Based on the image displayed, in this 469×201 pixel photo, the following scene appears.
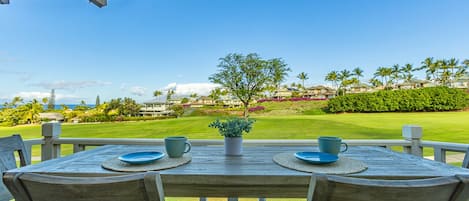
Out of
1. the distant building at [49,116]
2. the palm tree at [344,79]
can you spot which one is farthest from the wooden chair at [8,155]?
the palm tree at [344,79]

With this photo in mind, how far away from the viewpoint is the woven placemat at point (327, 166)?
948 mm

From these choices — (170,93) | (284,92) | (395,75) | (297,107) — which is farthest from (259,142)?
(395,75)

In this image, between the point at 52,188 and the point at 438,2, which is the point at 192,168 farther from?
the point at 438,2

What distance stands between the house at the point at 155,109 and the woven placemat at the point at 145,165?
620cm

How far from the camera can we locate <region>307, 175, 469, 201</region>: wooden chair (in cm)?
54

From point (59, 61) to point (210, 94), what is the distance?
3.83 metres

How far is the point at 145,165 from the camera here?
104 centimetres

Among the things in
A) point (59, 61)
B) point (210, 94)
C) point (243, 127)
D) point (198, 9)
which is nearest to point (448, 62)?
point (210, 94)

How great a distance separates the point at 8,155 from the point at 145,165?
865 mm

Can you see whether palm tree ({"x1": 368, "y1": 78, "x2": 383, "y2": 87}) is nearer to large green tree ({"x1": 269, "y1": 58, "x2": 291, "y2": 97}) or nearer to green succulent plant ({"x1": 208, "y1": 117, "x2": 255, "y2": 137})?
large green tree ({"x1": 269, "y1": 58, "x2": 291, "y2": 97})

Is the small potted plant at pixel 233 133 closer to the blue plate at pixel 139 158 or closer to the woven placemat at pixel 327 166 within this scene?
the woven placemat at pixel 327 166

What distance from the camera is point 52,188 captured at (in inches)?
23.3

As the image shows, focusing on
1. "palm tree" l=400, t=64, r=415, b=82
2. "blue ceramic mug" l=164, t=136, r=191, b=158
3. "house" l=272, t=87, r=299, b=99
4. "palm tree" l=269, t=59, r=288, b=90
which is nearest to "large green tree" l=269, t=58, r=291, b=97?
"palm tree" l=269, t=59, r=288, b=90

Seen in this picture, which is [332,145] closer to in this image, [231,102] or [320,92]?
[231,102]
